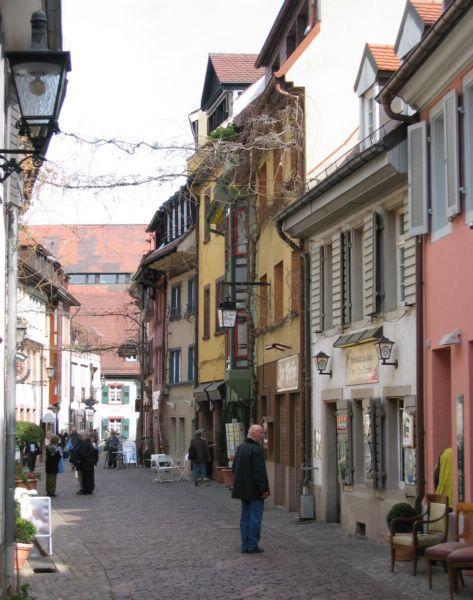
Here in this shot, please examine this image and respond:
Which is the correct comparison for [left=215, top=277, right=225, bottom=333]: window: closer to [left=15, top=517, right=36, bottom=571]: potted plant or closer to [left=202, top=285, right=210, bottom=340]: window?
[left=202, top=285, right=210, bottom=340]: window

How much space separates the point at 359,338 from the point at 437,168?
4337 mm

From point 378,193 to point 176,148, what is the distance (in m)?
3.10

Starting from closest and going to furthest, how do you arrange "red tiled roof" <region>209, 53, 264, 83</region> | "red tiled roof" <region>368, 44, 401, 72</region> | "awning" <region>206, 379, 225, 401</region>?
1. "red tiled roof" <region>368, 44, 401, 72</region>
2. "awning" <region>206, 379, 225, 401</region>
3. "red tiled roof" <region>209, 53, 264, 83</region>

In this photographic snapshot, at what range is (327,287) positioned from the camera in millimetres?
21906

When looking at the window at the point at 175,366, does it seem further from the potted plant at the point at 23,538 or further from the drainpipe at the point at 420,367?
the potted plant at the point at 23,538

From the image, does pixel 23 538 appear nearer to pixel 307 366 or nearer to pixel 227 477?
pixel 307 366

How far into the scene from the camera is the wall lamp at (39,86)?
933 cm

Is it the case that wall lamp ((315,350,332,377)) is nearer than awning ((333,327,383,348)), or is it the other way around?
awning ((333,327,383,348))

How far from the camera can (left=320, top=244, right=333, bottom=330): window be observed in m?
21.7

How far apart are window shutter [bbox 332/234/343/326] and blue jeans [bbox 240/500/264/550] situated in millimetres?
5100

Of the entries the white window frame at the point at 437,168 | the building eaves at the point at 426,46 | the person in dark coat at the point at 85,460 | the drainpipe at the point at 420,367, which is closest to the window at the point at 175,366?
the person in dark coat at the point at 85,460

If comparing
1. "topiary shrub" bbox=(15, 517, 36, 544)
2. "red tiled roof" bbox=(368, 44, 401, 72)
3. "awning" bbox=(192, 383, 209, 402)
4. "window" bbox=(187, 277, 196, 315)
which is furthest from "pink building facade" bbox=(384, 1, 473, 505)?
"window" bbox=(187, 277, 196, 315)

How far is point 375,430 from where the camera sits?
1822 cm

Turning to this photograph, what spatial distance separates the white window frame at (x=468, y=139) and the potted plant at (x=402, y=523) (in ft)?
11.6
